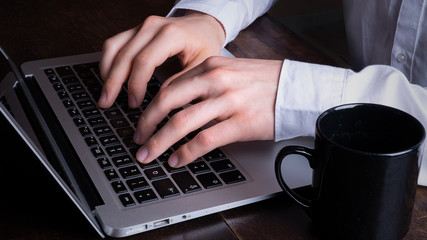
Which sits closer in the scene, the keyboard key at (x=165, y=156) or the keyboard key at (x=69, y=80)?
the keyboard key at (x=165, y=156)

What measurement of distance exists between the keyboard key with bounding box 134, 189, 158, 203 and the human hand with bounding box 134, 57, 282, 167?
0.06m

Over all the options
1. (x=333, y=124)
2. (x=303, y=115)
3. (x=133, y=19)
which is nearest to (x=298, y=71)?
(x=303, y=115)

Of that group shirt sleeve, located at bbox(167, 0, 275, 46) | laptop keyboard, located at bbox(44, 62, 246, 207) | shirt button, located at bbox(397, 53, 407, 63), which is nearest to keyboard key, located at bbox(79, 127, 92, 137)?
laptop keyboard, located at bbox(44, 62, 246, 207)

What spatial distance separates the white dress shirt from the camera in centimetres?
72

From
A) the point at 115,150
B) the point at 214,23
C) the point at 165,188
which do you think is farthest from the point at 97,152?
the point at 214,23

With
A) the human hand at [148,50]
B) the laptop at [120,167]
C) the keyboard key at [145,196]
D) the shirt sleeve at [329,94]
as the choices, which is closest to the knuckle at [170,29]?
the human hand at [148,50]

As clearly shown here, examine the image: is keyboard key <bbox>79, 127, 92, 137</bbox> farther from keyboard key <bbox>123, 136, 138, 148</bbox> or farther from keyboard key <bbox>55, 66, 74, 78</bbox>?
keyboard key <bbox>55, 66, 74, 78</bbox>

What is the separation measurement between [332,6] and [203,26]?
7.22ft

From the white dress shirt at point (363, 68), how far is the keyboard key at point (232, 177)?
93 mm

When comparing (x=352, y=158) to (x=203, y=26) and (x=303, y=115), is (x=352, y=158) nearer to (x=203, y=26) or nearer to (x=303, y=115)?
(x=303, y=115)

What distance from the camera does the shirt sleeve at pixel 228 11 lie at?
3.21ft

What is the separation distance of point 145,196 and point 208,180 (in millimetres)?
77

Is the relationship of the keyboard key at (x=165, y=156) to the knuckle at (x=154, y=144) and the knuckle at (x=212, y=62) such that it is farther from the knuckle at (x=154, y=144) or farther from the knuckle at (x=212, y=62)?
the knuckle at (x=212, y=62)

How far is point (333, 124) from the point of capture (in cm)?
57
